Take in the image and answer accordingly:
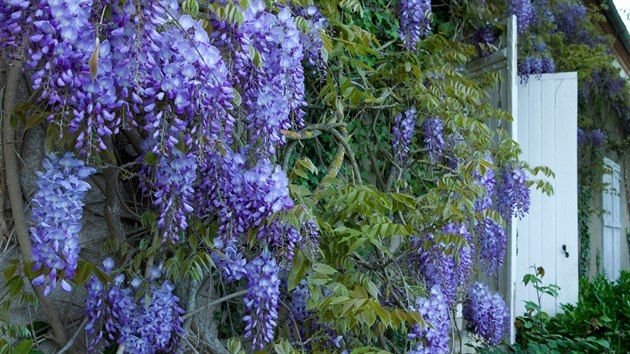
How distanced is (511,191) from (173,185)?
7.48ft

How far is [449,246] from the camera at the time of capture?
2520 mm

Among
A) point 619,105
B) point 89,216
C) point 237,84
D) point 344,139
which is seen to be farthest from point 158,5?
point 619,105

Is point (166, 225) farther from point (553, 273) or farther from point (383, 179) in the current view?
point (553, 273)

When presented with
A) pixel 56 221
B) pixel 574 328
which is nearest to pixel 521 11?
pixel 574 328

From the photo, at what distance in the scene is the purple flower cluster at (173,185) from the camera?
1.67 m

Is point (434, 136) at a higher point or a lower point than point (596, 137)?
lower

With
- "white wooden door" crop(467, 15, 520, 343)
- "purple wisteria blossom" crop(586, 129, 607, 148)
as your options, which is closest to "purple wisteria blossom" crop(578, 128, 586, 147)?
"purple wisteria blossom" crop(586, 129, 607, 148)

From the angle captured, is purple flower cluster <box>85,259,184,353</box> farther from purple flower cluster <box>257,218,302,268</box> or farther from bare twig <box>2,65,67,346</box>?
purple flower cluster <box>257,218,302,268</box>

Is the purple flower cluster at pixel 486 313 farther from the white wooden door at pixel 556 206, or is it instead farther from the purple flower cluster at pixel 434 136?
the white wooden door at pixel 556 206

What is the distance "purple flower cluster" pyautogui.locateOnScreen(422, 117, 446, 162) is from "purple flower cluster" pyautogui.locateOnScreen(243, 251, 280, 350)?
1403mm

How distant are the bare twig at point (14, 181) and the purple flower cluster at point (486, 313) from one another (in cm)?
217

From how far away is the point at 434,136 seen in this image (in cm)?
319

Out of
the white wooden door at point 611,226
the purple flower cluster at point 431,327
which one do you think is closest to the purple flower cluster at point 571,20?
the white wooden door at point 611,226

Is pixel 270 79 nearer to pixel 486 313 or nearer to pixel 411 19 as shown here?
pixel 411 19
